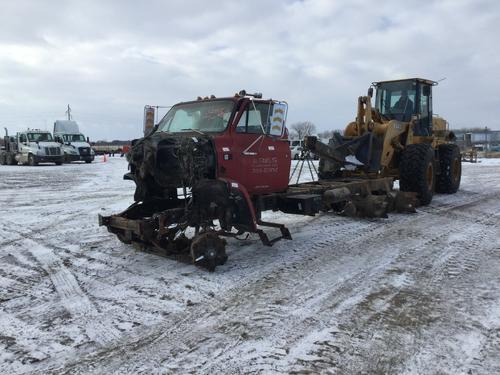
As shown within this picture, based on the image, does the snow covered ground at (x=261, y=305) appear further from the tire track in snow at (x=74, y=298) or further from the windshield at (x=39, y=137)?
the windshield at (x=39, y=137)

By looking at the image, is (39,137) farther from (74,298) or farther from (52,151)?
(74,298)

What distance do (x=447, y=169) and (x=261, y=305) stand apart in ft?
32.8

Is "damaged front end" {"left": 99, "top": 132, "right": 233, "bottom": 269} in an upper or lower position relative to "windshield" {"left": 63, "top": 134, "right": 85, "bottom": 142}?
lower

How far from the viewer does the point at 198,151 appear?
19.1 feet

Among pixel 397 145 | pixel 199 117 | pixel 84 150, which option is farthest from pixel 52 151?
pixel 199 117

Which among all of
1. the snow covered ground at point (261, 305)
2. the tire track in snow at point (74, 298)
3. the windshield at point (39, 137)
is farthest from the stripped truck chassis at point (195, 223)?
the windshield at point (39, 137)

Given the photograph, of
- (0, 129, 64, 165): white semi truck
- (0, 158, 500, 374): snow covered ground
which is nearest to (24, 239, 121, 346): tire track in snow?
(0, 158, 500, 374): snow covered ground

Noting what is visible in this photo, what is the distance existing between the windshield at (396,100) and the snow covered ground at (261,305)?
4747 mm

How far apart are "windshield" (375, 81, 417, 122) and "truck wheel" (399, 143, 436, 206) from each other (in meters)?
1.49

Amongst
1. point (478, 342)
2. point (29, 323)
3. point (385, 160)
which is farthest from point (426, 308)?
point (385, 160)

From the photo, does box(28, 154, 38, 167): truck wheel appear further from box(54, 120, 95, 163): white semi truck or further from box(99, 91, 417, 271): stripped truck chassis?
box(99, 91, 417, 271): stripped truck chassis

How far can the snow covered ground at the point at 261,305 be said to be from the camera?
11.3 feet

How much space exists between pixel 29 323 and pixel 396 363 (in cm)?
310

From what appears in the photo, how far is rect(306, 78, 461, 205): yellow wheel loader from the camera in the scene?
34.5ft
